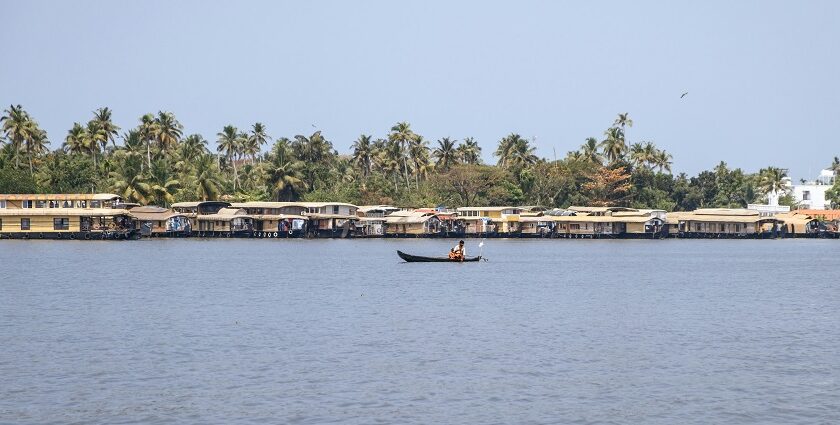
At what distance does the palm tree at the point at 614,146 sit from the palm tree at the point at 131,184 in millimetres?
63300

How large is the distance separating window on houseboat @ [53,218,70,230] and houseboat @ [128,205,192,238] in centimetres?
Answer: 867

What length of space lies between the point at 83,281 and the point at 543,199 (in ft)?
300

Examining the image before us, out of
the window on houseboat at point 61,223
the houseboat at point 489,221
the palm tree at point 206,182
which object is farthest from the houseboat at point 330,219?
the window on houseboat at point 61,223

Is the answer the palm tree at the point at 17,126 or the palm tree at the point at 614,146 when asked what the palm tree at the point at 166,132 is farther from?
the palm tree at the point at 614,146

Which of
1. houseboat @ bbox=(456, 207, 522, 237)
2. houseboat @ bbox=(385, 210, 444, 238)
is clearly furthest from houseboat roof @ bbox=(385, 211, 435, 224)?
houseboat @ bbox=(456, 207, 522, 237)

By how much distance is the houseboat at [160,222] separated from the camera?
421 ft

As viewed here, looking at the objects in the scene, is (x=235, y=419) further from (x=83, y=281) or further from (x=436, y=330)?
(x=83, y=281)

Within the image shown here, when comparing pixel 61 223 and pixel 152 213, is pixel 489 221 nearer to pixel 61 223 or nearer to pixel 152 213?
pixel 152 213

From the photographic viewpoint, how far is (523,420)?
1011 inches

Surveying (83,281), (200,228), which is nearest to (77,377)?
(83,281)

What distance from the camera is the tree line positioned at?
131 m

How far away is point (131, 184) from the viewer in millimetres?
127625

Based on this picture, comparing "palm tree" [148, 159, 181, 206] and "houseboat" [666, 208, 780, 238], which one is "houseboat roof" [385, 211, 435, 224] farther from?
"houseboat" [666, 208, 780, 238]

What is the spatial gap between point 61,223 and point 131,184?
10.8m
